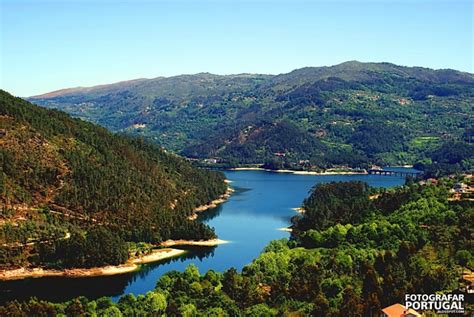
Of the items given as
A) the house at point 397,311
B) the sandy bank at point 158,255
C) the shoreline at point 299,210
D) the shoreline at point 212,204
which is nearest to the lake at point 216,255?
the shoreline at point 299,210

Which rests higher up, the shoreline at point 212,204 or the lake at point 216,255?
the shoreline at point 212,204

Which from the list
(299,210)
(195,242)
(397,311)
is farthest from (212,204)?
(397,311)

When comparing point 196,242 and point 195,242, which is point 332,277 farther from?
point 195,242

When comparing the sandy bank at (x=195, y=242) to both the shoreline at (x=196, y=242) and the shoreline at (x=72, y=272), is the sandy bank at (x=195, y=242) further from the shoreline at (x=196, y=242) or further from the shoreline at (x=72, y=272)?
the shoreline at (x=72, y=272)

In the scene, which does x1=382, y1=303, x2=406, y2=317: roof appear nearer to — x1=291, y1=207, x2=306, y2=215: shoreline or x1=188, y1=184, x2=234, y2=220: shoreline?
x1=188, y1=184, x2=234, y2=220: shoreline

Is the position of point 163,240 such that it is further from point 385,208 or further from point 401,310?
point 401,310

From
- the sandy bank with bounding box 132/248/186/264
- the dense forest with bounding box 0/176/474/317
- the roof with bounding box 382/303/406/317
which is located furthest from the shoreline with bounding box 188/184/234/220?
the roof with bounding box 382/303/406/317
